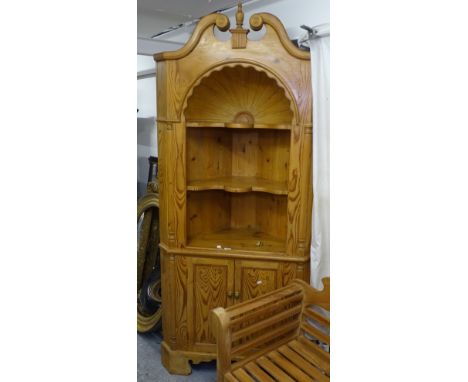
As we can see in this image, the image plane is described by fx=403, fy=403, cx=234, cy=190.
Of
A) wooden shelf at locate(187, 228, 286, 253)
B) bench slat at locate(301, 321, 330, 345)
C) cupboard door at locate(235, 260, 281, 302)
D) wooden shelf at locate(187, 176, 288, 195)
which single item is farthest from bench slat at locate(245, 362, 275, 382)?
wooden shelf at locate(187, 176, 288, 195)

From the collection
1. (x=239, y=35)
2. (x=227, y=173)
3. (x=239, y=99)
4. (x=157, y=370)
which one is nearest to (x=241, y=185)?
(x=227, y=173)

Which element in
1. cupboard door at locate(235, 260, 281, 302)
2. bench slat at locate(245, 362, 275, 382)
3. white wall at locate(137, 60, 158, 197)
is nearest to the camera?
bench slat at locate(245, 362, 275, 382)

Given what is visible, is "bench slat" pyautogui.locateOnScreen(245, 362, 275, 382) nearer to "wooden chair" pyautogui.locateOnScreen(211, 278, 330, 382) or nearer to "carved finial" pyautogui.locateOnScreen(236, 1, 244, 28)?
"wooden chair" pyautogui.locateOnScreen(211, 278, 330, 382)

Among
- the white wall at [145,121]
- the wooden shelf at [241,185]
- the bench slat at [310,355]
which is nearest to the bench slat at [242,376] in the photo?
the bench slat at [310,355]

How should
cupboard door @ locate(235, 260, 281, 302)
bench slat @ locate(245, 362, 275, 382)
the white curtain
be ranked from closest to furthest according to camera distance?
1. bench slat @ locate(245, 362, 275, 382)
2. the white curtain
3. cupboard door @ locate(235, 260, 281, 302)

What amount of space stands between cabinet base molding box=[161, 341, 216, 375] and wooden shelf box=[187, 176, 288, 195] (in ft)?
2.90

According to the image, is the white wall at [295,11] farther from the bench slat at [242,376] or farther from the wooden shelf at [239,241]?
the bench slat at [242,376]

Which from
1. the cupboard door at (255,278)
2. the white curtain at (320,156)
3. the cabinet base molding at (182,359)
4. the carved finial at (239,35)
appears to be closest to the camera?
the white curtain at (320,156)

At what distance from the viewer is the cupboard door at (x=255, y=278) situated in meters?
2.03

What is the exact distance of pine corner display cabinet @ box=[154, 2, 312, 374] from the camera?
6.20 feet

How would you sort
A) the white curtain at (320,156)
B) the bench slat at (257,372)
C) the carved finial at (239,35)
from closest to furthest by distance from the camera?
the bench slat at (257,372)
the white curtain at (320,156)
the carved finial at (239,35)

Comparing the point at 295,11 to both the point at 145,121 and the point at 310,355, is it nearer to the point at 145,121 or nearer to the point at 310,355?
the point at 145,121

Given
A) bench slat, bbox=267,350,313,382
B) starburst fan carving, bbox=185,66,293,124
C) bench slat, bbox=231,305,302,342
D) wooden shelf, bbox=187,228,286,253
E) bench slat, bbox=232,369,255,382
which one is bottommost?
bench slat, bbox=232,369,255,382
